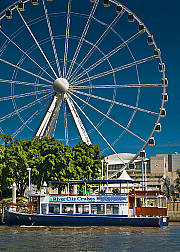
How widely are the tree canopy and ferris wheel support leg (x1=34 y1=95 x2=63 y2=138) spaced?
17.1ft

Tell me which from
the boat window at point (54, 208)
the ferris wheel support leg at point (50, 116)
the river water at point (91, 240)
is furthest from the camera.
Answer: the ferris wheel support leg at point (50, 116)

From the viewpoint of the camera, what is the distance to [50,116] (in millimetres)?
66375

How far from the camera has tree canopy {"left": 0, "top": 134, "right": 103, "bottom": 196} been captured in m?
70.0

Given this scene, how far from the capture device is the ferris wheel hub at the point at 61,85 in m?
66.3

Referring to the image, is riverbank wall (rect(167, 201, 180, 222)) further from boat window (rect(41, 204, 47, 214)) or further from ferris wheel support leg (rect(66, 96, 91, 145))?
boat window (rect(41, 204, 47, 214))

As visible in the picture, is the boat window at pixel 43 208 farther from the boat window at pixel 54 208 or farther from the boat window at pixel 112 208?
the boat window at pixel 112 208

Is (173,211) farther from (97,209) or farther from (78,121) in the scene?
(97,209)

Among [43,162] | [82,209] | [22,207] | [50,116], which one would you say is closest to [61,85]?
[50,116]

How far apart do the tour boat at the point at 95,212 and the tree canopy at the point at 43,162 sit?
46.5 feet

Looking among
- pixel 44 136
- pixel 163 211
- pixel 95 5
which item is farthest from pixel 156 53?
pixel 163 211

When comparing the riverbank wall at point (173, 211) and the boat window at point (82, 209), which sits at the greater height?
the boat window at point (82, 209)

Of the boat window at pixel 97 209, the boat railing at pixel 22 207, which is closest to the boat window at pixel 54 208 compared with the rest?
the boat railing at pixel 22 207

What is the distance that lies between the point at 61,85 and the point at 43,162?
12.2 meters

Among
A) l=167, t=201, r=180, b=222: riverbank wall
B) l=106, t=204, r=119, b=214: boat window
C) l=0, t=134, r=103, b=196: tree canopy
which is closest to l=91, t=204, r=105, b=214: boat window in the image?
l=106, t=204, r=119, b=214: boat window
